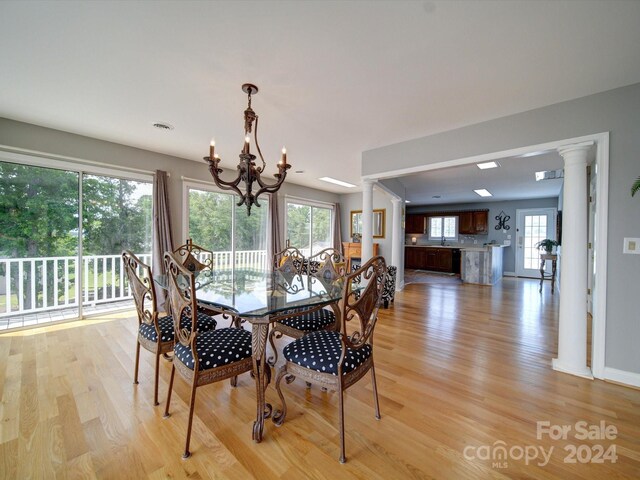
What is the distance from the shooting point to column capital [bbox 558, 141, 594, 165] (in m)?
2.38

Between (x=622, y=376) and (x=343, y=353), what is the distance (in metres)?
2.63

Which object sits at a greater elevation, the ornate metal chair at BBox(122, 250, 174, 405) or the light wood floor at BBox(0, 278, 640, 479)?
the ornate metal chair at BBox(122, 250, 174, 405)

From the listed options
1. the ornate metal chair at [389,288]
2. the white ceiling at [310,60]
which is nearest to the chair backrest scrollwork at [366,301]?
the white ceiling at [310,60]

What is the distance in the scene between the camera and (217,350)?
1.59m

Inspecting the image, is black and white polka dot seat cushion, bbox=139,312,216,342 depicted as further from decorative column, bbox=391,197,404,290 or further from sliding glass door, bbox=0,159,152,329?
decorative column, bbox=391,197,404,290

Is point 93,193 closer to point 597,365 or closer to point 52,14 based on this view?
point 52,14

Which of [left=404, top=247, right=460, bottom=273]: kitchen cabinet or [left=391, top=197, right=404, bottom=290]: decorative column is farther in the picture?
[left=404, top=247, right=460, bottom=273]: kitchen cabinet

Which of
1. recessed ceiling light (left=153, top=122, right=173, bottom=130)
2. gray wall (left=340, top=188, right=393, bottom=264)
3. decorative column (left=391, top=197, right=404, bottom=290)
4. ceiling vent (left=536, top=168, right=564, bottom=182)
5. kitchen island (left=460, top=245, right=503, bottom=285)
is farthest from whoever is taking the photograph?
gray wall (left=340, top=188, right=393, bottom=264)

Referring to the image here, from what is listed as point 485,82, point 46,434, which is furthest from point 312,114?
point 46,434

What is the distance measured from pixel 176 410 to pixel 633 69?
4.23m

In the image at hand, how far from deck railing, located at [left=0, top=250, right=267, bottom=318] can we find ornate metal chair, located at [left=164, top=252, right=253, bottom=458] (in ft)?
10.7

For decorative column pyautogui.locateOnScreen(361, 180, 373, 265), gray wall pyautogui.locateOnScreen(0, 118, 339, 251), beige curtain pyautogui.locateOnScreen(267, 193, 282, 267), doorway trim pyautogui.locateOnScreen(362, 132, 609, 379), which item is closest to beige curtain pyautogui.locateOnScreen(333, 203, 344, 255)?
beige curtain pyautogui.locateOnScreen(267, 193, 282, 267)

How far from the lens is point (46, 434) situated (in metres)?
1.57

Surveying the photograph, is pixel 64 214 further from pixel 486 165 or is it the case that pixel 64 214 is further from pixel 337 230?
pixel 486 165
